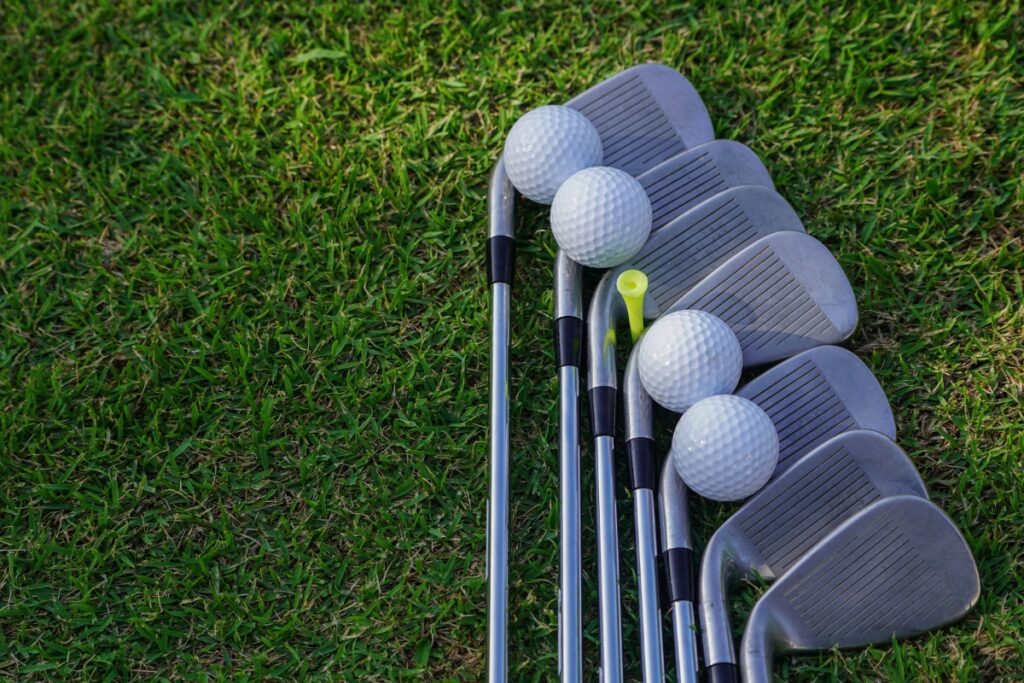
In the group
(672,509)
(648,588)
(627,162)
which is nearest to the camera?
(648,588)

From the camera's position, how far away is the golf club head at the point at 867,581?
113 inches

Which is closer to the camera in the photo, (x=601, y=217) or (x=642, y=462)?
(x=642, y=462)

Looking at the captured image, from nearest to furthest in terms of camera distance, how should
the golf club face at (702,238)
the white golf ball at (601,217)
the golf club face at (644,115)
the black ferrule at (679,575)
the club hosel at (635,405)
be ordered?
1. the black ferrule at (679,575)
2. the club hosel at (635,405)
3. the white golf ball at (601,217)
4. the golf club face at (702,238)
5. the golf club face at (644,115)

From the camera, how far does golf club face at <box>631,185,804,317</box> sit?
3.41 m

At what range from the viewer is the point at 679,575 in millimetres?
2953

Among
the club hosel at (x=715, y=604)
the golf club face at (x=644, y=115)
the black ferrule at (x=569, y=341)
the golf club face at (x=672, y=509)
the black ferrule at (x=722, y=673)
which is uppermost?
the golf club face at (x=644, y=115)

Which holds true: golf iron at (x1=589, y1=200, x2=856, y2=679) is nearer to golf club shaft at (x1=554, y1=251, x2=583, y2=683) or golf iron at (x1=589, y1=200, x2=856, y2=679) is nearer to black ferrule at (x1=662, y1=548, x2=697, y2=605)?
golf club shaft at (x1=554, y1=251, x2=583, y2=683)

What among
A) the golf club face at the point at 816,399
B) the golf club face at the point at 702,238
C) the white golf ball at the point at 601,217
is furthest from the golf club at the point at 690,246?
the golf club face at the point at 816,399

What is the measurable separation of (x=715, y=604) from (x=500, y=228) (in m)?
1.47

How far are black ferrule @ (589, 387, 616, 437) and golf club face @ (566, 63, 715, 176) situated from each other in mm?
902

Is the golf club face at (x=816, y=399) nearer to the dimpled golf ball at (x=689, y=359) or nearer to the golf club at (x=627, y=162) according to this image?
the dimpled golf ball at (x=689, y=359)

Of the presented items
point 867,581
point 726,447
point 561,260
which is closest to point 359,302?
point 561,260

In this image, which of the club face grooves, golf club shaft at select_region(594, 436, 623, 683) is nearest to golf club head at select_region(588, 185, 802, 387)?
golf club shaft at select_region(594, 436, 623, 683)

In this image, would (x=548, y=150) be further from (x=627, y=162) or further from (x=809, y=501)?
(x=809, y=501)
